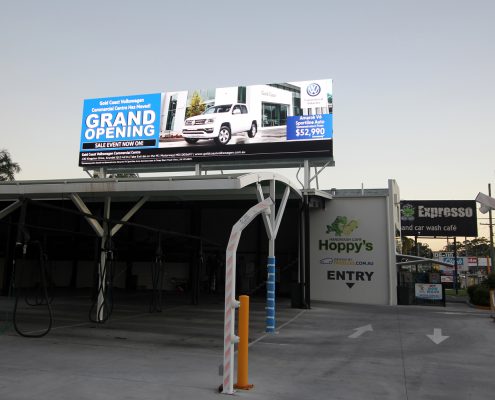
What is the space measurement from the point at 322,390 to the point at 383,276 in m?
17.1

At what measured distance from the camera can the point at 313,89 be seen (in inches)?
947

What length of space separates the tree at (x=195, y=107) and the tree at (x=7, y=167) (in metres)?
29.6

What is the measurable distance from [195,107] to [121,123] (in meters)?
4.27

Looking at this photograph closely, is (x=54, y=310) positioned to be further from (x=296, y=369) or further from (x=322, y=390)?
(x=322, y=390)

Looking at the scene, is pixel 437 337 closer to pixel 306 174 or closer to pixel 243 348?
pixel 243 348

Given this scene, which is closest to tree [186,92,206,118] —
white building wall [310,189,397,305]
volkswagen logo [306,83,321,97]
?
volkswagen logo [306,83,321,97]

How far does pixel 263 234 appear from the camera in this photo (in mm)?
29641

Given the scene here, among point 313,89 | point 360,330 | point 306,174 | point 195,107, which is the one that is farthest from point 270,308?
point 195,107

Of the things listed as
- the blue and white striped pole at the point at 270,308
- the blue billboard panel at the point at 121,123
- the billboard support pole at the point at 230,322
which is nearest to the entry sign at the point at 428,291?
the blue and white striped pole at the point at 270,308

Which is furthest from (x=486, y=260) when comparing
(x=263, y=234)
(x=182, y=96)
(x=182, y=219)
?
(x=182, y=96)

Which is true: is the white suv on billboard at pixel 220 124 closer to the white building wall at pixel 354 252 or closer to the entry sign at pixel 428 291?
the white building wall at pixel 354 252

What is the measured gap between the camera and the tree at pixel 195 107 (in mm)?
25547

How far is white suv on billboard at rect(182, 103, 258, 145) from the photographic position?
24.3 metres

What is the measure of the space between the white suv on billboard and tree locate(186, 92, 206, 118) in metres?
0.26
